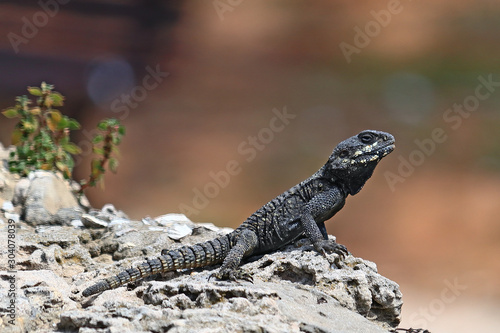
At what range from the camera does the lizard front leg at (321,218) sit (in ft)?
16.6

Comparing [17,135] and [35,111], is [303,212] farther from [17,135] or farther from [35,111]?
[17,135]

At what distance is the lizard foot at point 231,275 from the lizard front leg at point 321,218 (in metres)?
0.74

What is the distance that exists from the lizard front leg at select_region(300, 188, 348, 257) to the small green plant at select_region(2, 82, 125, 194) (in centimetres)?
371

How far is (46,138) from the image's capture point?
8266 millimetres

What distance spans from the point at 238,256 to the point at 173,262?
62 cm

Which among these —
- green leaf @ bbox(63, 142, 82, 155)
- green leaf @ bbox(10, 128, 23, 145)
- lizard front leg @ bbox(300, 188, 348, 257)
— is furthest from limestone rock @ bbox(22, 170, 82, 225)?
lizard front leg @ bbox(300, 188, 348, 257)

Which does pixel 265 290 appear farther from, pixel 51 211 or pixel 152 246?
pixel 51 211

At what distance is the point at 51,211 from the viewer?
7.23 meters

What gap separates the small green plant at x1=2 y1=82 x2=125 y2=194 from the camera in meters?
8.12

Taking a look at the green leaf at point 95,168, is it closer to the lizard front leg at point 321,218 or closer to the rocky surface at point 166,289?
the rocky surface at point 166,289

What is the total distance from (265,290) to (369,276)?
129cm

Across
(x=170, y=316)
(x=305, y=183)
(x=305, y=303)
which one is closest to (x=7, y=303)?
(x=170, y=316)

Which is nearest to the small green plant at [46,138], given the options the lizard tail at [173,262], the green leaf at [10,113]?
the green leaf at [10,113]

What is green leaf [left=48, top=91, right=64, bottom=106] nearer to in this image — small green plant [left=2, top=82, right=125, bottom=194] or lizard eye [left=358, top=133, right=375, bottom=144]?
small green plant [left=2, top=82, right=125, bottom=194]
